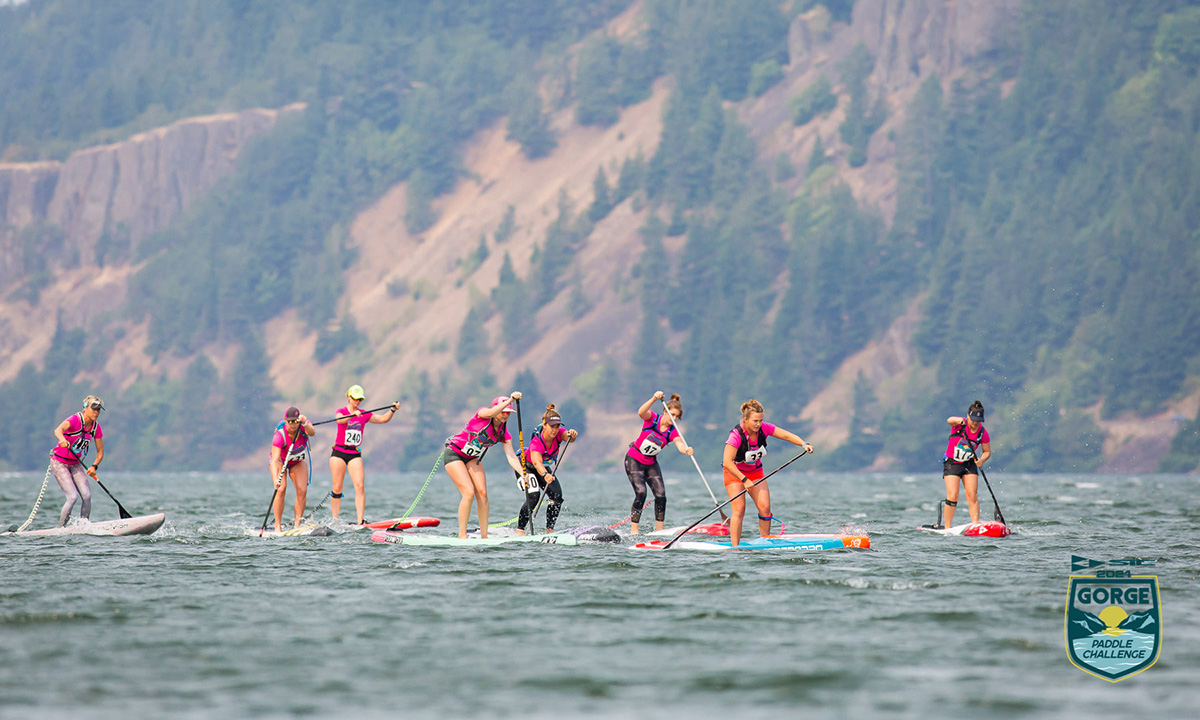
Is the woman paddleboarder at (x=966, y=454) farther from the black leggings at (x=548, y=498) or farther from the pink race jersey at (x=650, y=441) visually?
the black leggings at (x=548, y=498)

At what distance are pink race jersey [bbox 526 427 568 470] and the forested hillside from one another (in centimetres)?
8225

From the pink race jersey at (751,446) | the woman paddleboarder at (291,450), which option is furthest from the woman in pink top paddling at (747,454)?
the woman paddleboarder at (291,450)

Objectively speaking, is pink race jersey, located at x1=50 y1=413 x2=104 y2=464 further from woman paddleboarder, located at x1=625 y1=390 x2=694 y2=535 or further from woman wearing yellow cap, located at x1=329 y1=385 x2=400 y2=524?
woman paddleboarder, located at x1=625 y1=390 x2=694 y2=535

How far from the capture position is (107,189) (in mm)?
168000

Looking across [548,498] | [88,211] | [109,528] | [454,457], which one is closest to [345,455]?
[548,498]

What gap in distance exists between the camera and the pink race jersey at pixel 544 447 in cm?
2505

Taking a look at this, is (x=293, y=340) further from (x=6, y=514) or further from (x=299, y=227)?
(x=6, y=514)

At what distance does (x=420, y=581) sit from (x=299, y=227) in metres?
158

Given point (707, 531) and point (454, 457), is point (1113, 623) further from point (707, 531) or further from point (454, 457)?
point (707, 531)

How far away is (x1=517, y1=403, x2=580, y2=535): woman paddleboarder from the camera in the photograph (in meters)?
24.8

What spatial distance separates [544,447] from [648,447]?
1.93m

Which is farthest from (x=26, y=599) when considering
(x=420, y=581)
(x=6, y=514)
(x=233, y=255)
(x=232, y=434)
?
(x=233, y=255)

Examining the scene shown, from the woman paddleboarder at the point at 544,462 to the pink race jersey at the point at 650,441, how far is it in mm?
1199

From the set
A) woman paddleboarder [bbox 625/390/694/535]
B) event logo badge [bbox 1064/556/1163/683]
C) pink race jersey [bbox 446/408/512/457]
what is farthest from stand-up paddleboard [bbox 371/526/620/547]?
event logo badge [bbox 1064/556/1163/683]
